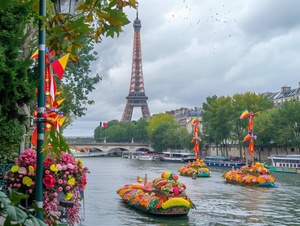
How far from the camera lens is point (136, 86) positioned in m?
164

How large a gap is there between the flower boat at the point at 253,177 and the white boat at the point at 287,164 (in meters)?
16.8

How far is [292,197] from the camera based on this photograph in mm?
33219

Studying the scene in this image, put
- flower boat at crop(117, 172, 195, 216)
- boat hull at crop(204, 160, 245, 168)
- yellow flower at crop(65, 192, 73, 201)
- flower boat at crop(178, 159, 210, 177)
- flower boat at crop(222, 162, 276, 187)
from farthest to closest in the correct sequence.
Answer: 1. boat hull at crop(204, 160, 245, 168)
2. flower boat at crop(178, 159, 210, 177)
3. flower boat at crop(222, 162, 276, 187)
4. flower boat at crop(117, 172, 195, 216)
5. yellow flower at crop(65, 192, 73, 201)

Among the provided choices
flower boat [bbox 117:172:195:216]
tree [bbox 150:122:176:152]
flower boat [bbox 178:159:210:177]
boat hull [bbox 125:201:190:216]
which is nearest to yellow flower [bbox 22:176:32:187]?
flower boat [bbox 117:172:195:216]

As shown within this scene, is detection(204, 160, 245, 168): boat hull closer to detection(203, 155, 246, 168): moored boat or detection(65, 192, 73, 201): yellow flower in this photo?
detection(203, 155, 246, 168): moored boat

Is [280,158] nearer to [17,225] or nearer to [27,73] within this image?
[27,73]

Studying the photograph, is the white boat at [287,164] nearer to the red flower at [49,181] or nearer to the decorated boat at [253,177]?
the decorated boat at [253,177]

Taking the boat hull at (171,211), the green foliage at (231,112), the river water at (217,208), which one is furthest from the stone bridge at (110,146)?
the boat hull at (171,211)

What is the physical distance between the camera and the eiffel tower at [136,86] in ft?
526

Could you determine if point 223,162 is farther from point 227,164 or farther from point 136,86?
point 136,86

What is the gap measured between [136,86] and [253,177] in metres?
123

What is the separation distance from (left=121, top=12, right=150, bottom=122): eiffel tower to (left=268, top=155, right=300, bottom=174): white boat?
323 ft

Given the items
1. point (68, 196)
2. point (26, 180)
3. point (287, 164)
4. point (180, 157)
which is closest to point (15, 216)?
point (26, 180)

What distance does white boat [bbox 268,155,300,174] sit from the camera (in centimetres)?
5925
